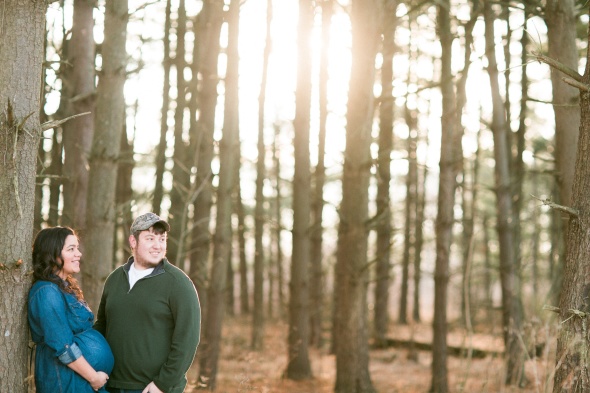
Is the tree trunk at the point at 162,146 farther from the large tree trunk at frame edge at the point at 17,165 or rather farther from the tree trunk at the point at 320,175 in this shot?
the large tree trunk at frame edge at the point at 17,165

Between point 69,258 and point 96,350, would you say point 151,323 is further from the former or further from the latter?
point 69,258

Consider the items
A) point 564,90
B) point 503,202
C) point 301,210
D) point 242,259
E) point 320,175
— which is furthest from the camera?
point 242,259

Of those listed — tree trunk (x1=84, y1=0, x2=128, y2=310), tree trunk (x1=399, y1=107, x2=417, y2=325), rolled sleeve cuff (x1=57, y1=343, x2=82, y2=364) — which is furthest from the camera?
tree trunk (x1=399, y1=107, x2=417, y2=325)

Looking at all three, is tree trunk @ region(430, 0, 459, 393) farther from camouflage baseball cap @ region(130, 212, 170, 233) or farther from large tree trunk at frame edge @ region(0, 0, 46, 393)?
large tree trunk at frame edge @ region(0, 0, 46, 393)

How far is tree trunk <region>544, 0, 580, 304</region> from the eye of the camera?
816 centimetres

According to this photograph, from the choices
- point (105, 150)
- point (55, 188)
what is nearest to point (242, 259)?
point (55, 188)

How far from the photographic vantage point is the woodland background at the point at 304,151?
5.07m

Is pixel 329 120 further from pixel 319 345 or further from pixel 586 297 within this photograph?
pixel 586 297

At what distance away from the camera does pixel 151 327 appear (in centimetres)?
472

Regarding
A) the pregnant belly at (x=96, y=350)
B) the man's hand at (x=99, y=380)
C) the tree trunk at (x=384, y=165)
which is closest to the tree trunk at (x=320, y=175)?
the tree trunk at (x=384, y=165)

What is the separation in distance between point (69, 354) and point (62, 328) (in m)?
0.18

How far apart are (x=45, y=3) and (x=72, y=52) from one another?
4.93 meters

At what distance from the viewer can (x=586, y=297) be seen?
514 centimetres

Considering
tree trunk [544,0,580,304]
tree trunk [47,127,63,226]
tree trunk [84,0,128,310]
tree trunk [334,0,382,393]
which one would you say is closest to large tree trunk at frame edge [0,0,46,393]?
tree trunk [84,0,128,310]
